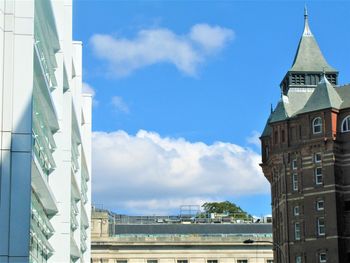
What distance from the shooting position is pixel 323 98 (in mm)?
Answer: 98938

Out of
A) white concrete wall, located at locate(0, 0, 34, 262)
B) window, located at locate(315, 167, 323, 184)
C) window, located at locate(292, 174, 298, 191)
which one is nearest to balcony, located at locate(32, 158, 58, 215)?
white concrete wall, located at locate(0, 0, 34, 262)

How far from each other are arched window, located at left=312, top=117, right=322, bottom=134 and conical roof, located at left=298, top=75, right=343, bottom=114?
50.5 inches

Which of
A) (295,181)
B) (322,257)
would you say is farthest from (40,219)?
(295,181)

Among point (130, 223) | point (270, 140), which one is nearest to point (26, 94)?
point (270, 140)

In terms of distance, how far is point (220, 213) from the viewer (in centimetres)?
15800

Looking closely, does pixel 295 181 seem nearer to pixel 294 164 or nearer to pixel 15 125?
pixel 294 164

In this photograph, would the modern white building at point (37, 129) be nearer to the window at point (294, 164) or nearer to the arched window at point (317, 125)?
the arched window at point (317, 125)

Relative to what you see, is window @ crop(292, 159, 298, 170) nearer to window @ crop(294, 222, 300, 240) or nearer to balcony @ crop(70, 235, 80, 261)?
window @ crop(294, 222, 300, 240)

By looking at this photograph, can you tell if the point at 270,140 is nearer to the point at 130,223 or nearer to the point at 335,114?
the point at 335,114

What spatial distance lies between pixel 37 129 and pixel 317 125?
64.9 meters

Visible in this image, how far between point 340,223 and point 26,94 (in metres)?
69.3

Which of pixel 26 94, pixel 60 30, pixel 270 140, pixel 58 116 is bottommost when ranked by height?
pixel 26 94

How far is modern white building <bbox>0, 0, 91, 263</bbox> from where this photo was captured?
29.3 meters

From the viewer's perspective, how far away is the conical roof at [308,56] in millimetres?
108500
